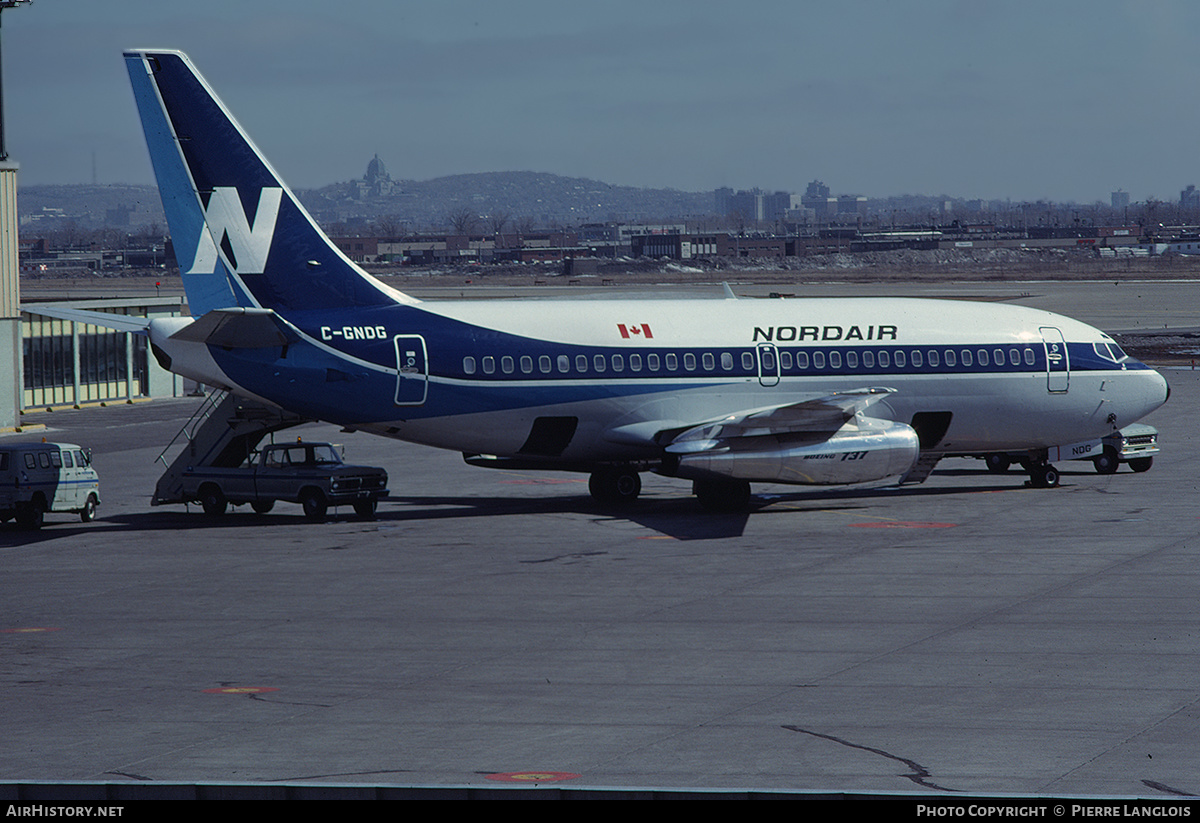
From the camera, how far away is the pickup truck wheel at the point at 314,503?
3588cm

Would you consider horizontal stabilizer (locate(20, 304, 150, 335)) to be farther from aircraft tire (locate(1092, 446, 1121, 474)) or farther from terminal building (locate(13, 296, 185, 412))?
terminal building (locate(13, 296, 185, 412))

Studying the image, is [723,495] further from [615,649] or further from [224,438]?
[615,649]

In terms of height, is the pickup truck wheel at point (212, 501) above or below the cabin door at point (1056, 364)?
below

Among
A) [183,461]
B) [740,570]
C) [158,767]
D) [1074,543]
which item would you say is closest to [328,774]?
[158,767]

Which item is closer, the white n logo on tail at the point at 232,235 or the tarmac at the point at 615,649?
the tarmac at the point at 615,649

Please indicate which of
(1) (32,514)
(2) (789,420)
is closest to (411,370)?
(2) (789,420)

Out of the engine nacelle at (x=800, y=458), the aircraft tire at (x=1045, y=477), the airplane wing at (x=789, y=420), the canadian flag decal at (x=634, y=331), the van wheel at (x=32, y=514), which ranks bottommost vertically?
the van wheel at (x=32, y=514)

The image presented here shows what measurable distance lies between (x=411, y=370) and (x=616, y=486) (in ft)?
22.6

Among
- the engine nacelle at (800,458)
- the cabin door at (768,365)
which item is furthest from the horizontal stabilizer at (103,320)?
the cabin door at (768,365)

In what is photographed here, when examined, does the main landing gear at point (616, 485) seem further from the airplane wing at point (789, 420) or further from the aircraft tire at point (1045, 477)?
the aircraft tire at point (1045, 477)

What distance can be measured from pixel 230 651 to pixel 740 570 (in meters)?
11.0

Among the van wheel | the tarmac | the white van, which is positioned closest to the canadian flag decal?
the tarmac

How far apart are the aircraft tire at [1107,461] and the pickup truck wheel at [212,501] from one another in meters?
26.1

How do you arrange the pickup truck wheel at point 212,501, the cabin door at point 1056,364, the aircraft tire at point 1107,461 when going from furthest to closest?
the aircraft tire at point 1107,461
the cabin door at point 1056,364
the pickup truck wheel at point 212,501
